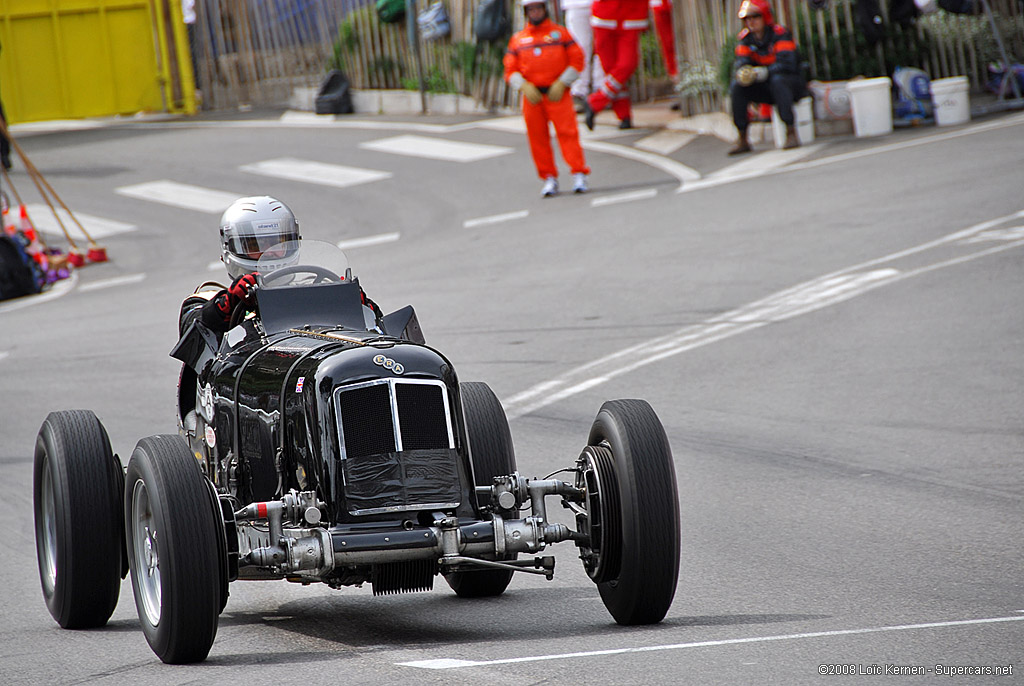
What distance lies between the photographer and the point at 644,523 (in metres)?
5.16

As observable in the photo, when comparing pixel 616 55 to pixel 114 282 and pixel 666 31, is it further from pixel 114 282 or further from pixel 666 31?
pixel 114 282

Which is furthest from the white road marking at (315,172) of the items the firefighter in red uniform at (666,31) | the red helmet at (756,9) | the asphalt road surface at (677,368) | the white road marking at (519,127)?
the red helmet at (756,9)

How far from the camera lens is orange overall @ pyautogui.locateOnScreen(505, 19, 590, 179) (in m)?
17.6

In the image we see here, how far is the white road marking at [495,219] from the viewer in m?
17.4

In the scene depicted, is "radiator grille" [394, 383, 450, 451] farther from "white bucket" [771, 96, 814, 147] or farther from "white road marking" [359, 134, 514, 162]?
"white road marking" [359, 134, 514, 162]

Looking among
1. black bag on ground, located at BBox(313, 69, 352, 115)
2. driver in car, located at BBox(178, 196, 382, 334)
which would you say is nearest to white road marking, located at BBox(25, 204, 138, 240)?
black bag on ground, located at BBox(313, 69, 352, 115)

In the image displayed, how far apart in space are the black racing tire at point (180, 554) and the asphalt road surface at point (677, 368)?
0.41 ft

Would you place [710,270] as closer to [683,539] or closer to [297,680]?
[683,539]

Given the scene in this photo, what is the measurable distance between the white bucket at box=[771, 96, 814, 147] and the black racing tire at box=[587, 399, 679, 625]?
13519 millimetres

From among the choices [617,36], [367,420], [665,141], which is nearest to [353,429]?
[367,420]

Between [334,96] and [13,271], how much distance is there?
417 inches

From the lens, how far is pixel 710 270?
13.4 meters

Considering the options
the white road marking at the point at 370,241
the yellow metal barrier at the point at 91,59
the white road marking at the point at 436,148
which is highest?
the yellow metal barrier at the point at 91,59

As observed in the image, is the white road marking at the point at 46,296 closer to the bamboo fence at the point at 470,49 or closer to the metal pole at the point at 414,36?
the bamboo fence at the point at 470,49
